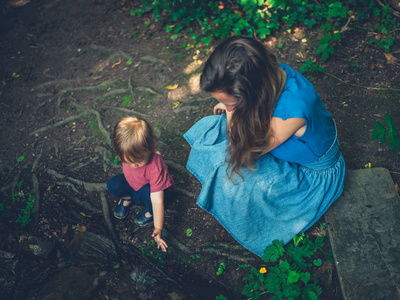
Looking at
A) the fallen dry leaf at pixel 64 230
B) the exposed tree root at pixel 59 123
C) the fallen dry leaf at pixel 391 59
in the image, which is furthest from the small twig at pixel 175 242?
the fallen dry leaf at pixel 391 59

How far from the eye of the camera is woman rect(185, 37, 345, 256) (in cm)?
169

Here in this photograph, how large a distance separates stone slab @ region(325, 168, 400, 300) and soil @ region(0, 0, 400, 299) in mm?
176

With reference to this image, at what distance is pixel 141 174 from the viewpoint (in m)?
2.40

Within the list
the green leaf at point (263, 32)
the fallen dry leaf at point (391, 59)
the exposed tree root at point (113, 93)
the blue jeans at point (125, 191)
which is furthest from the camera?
the exposed tree root at point (113, 93)

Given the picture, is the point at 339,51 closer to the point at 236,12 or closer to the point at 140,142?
the point at 236,12

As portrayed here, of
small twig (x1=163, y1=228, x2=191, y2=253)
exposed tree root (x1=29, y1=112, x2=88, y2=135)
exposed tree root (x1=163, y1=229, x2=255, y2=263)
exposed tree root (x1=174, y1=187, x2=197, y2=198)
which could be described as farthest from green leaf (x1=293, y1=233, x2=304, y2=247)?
exposed tree root (x1=29, y1=112, x2=88, y2=135)

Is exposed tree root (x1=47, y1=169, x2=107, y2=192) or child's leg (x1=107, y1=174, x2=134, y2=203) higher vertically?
child's leg (x1=107, y1=174, x2=134, y2=203)

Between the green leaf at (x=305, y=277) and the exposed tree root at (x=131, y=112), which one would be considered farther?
the exposed tree root at (x=131, y=112)

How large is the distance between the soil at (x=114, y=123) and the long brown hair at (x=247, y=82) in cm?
124

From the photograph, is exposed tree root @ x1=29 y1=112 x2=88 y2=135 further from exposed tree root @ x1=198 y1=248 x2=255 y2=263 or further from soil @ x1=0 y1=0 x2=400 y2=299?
exposed tree root @ x1=198 y1=248 x2=255 y2=263

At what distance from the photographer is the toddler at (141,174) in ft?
7.02

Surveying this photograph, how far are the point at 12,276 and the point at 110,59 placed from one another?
316 centimetres

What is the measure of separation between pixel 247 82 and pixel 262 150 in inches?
21.4

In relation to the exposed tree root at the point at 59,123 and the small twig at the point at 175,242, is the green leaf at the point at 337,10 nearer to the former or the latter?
the small twig at the point at 175,242
